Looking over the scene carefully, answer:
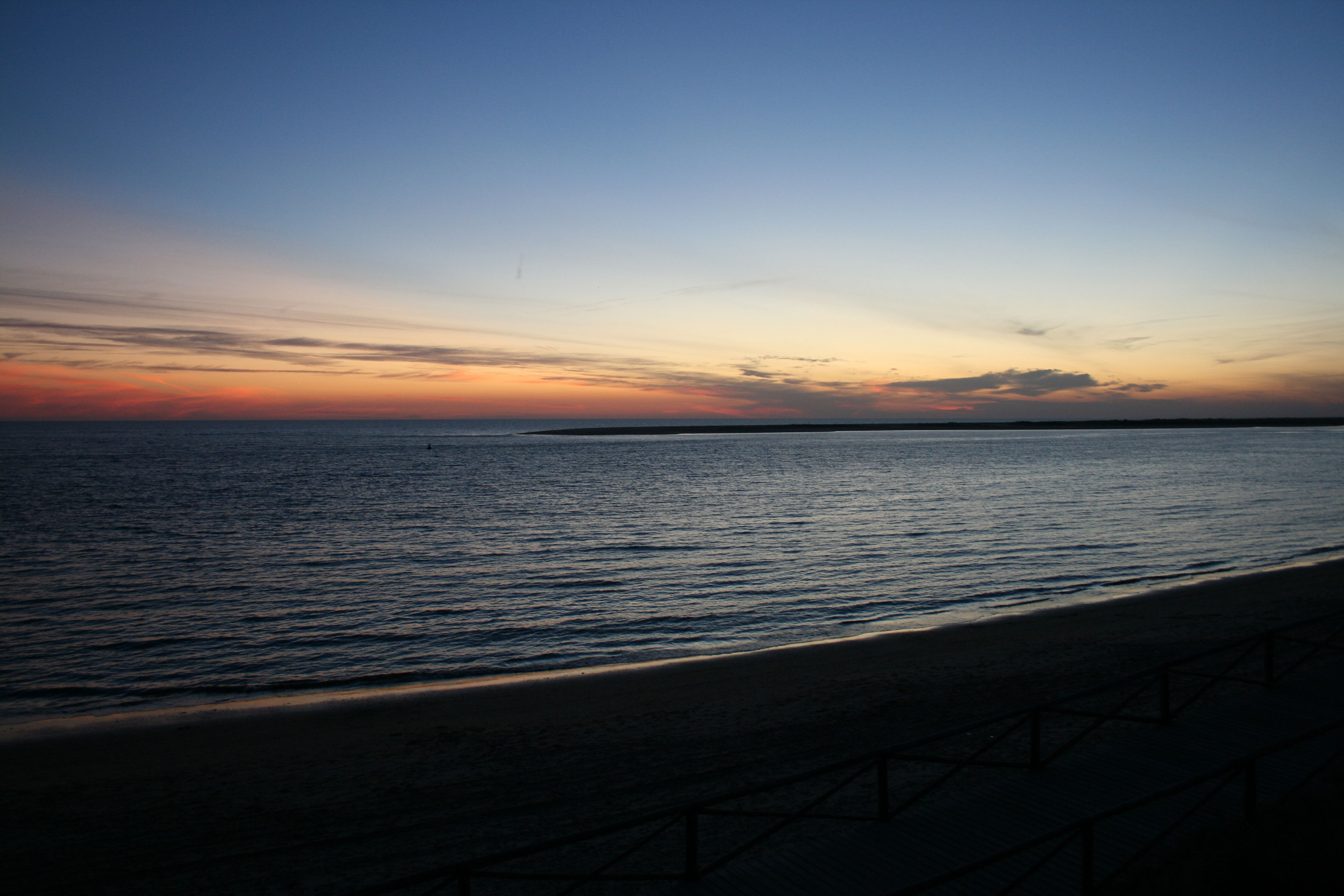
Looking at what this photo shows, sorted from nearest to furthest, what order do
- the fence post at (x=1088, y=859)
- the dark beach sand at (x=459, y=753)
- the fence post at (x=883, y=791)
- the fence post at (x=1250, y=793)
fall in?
the fence post at (x=1088, y=859)
the fence post at (x=1250, y=793)
the fence post at (x=883, y=791)
the dark beach sand at (x=459, y=753)

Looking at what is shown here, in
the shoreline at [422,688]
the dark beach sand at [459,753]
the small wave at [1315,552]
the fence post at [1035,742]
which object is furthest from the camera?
the small wave at [1315,552]

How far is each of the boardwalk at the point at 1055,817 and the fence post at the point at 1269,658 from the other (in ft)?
3.08

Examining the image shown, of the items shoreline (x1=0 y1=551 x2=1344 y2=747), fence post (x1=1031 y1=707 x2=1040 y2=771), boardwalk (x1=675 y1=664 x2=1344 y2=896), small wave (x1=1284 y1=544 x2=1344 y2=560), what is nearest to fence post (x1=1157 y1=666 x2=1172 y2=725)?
boardwalk (x1=675 y1=664 x2=1344 y2=896)

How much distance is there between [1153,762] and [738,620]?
14723 millimetres

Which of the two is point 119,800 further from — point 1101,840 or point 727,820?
point 1101,840

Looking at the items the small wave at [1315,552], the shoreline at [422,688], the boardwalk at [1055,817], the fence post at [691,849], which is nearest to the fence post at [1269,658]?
the boardwalk at [1055,817]

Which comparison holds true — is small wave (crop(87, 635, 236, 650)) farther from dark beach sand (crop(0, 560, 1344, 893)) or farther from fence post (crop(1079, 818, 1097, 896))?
fence post (crop(1079, 818, 1097, 896))

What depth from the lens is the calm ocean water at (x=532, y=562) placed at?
71.3ft

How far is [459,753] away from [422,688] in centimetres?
529

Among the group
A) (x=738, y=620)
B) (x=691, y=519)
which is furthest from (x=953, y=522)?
(x=738, y=620)

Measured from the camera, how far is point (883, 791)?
32.9 ft

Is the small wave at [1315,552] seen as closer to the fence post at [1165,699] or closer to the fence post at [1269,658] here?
the fence post at [1269,658]

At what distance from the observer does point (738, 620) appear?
83.2ft

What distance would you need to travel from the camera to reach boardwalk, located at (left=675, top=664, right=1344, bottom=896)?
8.77 metres
